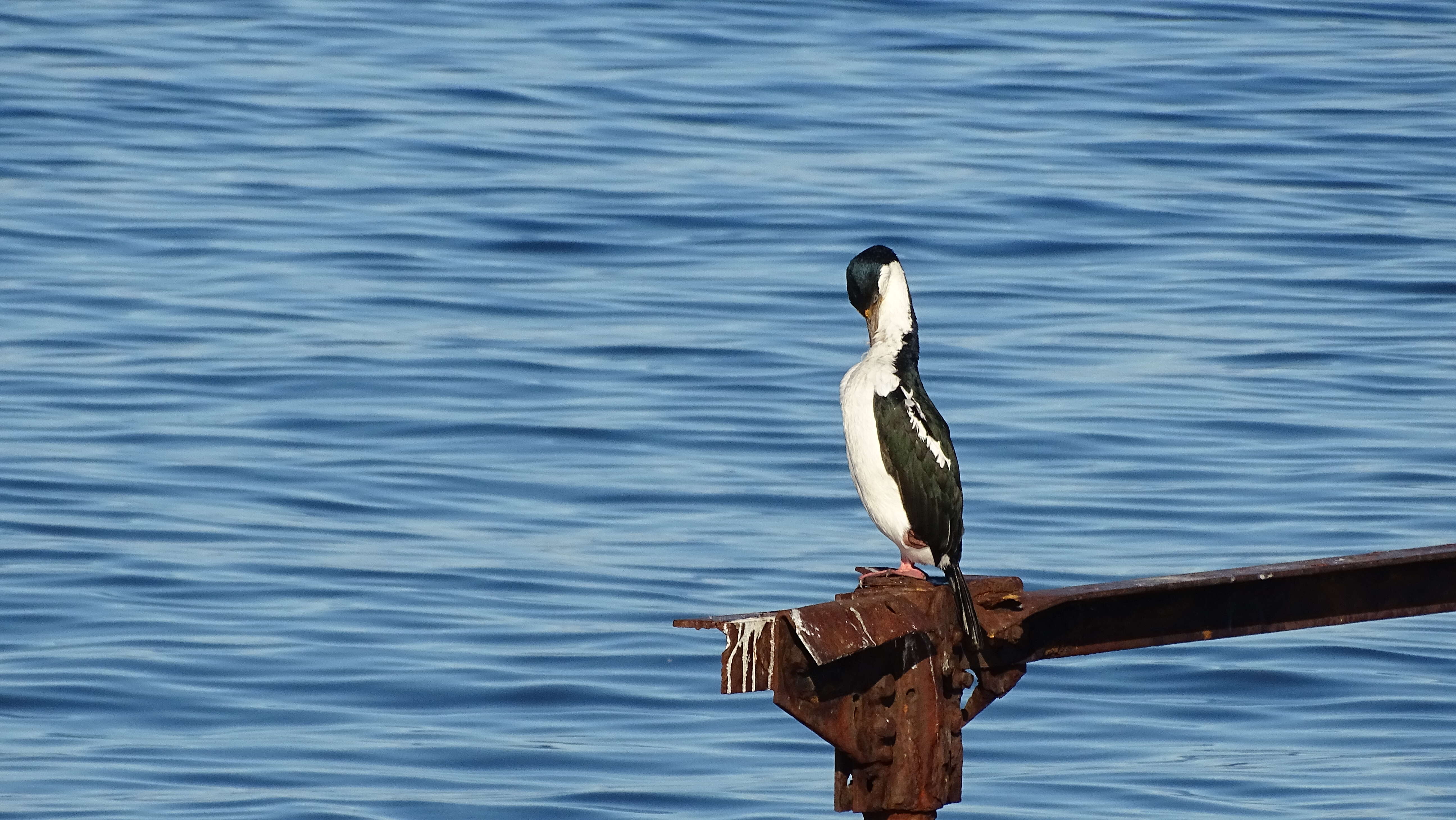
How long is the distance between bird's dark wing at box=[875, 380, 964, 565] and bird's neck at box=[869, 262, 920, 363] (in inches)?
5.2

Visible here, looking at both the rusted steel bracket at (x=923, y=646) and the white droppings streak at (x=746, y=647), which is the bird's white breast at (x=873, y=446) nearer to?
the rusted steel bracket at (x=923, y=646)

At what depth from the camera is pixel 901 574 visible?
4.37m

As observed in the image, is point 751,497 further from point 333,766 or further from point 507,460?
point 333,766

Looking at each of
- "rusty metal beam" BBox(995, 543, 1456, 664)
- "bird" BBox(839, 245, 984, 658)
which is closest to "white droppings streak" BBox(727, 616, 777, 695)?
"rusty metal beam" BBox(995, 543, 1456, 664)

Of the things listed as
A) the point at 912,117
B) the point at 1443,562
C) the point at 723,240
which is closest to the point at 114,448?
the point at 723,240

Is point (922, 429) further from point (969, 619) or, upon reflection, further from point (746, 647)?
point (746, 647)

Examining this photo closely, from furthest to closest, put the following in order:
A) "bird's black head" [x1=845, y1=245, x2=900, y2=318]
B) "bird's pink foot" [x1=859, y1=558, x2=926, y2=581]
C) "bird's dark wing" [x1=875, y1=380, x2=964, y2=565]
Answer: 1. "bird's black head" [x1=845, y1=245, x2=900, y2=318]
2. "bird's dark wing" [x1=875, y1=380, x2=964, y2=565]
3. "bird's pink foot" [x1=859, y1=558, x2=926, y2=581]

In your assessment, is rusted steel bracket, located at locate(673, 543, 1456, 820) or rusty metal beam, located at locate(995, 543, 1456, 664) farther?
rusty metal beam, located at locate(995, 543, 1456, 664)

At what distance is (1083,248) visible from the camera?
16500 millimetres

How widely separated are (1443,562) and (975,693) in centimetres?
130

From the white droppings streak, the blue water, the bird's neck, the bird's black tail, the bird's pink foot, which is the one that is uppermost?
the blue water

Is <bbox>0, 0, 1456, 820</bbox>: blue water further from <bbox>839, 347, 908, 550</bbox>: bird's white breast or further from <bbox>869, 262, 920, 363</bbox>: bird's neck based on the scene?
<bbox>869, 262, 920, 363</bbox>: bird's neck

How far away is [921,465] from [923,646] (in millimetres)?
603

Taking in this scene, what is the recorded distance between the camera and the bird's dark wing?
4672 millimetres
